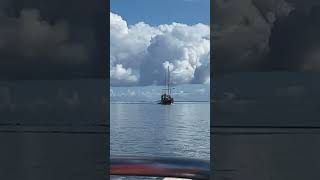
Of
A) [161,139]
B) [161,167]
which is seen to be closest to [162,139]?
[161,139]

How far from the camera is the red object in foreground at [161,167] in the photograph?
507 inches

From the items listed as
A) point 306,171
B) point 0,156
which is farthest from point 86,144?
point 306,171

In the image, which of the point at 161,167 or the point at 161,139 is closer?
the point at 161,167

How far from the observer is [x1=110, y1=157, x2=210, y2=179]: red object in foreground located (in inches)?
507

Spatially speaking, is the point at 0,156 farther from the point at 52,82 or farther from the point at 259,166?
the point at 259,166

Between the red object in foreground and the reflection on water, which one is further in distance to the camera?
the reflection on water

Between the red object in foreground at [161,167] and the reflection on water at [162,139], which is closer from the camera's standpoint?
the red object in foreground at [161,167]

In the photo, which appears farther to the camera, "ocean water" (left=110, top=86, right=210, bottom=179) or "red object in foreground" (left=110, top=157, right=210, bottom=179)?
"ocean water" (left=110, top=86, right=210, bottom=179)

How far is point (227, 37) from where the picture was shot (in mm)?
3697

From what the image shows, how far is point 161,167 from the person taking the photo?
45.2 ft

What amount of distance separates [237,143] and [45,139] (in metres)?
A: 1.62

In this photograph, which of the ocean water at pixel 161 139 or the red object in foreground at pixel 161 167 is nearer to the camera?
the red object in foreground at pixel 161 167

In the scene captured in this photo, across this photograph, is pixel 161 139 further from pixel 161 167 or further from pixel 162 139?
pixel 161 167

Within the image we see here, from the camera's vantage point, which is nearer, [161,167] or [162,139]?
[161,167]
